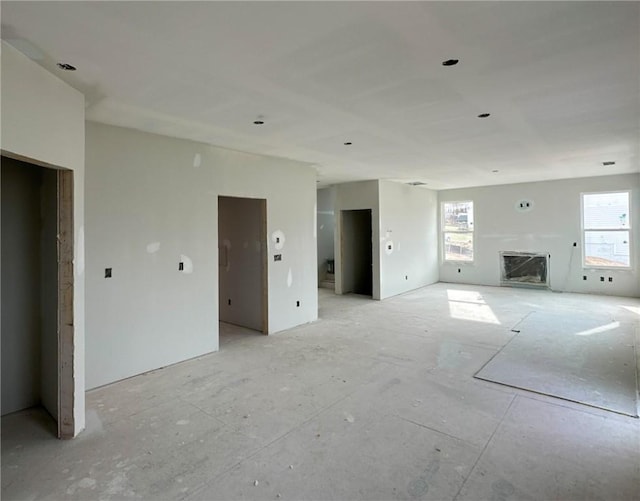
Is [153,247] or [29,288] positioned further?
[153,247]

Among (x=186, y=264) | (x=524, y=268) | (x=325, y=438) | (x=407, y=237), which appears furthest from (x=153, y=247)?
(x=524, y=268)

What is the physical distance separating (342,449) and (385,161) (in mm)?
4358

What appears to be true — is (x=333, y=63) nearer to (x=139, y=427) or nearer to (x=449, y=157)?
(x=139, y=427)

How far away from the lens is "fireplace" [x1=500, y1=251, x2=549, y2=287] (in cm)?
874

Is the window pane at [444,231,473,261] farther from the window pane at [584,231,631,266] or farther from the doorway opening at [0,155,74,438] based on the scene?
the doorway opening at [0,155,74,438]

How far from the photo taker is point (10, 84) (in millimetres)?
2082

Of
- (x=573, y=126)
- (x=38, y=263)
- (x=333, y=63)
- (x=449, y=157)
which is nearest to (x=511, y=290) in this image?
(x=449, y=157)

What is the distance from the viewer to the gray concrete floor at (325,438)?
2.12m

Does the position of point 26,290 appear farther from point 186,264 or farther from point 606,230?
point 606,230

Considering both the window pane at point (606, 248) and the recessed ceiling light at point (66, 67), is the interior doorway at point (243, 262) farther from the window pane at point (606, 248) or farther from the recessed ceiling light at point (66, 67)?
the window pane at point (606, 248)

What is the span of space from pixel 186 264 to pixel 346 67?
2.86m

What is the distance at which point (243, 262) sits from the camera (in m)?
5.71

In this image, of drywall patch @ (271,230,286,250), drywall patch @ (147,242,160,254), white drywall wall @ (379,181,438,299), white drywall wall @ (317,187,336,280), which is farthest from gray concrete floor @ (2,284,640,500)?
white drywall wall @ (317,187,336,280)

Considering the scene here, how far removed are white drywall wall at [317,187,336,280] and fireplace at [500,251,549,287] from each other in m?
4.40
